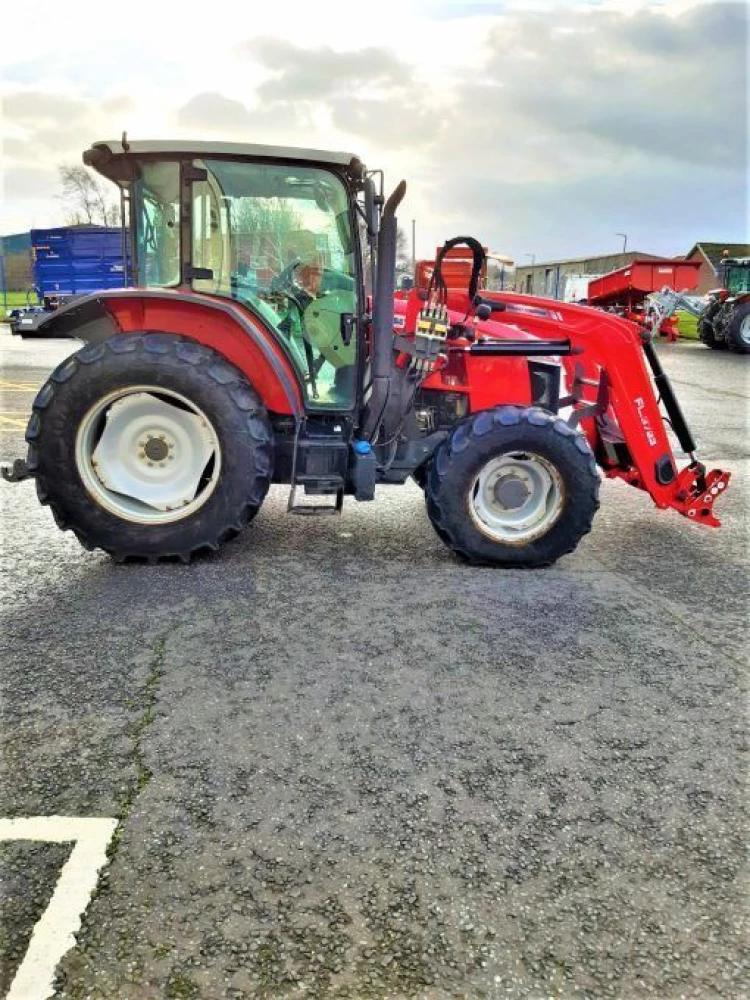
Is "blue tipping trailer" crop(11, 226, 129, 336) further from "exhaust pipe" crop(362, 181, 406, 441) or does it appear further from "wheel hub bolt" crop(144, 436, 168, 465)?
"exhaust pipe" crop(362, 181, 406, 441)

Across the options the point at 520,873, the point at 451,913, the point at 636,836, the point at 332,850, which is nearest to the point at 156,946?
the point at 332,850

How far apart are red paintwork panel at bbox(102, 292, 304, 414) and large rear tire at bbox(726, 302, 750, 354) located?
57.3 ft

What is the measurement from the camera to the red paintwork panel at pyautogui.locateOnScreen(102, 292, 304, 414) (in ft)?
13.1

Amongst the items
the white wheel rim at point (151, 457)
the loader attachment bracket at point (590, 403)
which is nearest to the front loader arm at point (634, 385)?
the loader attachment bracket at point (590, 403)

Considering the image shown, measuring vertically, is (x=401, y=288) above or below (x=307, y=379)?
above

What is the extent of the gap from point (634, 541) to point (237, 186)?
309 cm

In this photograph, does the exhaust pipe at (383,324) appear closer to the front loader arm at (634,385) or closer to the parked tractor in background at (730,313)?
the front loader arm at (634,385)

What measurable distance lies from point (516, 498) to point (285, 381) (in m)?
1.40

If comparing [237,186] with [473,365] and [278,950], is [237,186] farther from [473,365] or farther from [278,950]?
[278,950]

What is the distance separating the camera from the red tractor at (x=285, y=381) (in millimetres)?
3887

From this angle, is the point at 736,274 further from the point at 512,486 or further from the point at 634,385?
the point at 512,486

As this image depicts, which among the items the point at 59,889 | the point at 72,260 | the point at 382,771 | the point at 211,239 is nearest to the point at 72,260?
the point at 72,260

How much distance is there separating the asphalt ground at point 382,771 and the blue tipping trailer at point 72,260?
20.5 metres

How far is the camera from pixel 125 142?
376 centimetres
